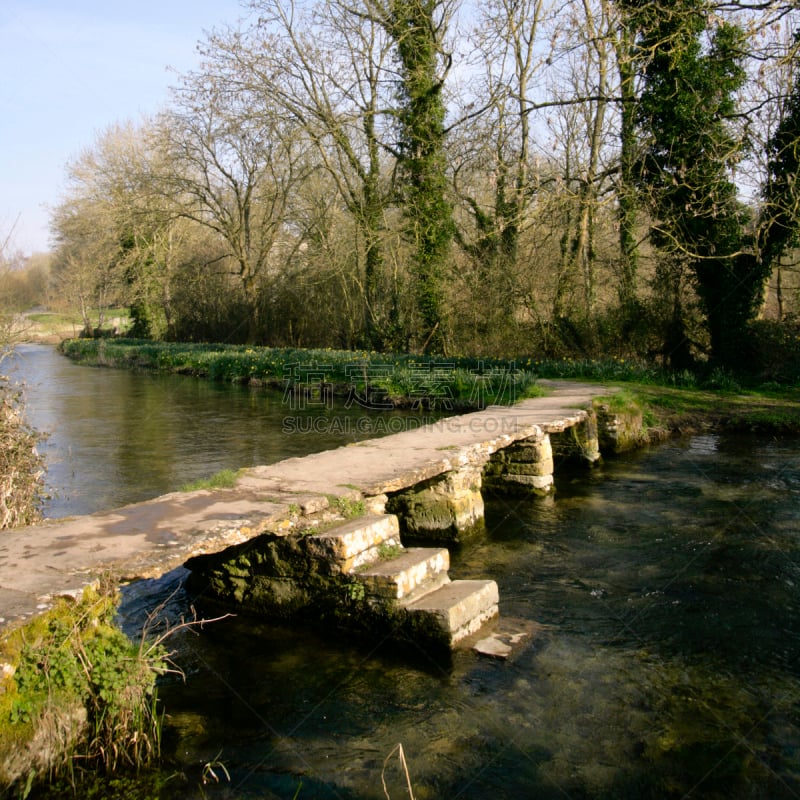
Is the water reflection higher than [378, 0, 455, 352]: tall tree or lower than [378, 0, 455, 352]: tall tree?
lower

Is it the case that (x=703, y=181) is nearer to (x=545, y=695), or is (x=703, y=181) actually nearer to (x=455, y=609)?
(x=455, y=609)

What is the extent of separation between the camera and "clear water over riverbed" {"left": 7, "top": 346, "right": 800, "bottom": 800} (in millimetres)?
3502

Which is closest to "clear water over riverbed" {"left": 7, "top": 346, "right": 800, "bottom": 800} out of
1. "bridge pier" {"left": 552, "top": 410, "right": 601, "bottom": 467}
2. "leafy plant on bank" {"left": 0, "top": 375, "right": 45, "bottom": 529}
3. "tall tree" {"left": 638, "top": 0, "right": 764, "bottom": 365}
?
"leafy plant on bank" {"left": 0, "top": 375, "right": 45, "bottom": 529}

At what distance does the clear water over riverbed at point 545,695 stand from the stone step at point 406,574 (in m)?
0.38

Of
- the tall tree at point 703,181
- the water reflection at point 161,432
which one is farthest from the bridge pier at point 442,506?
the tall tree at point 703,181

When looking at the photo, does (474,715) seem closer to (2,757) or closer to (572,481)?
(2,757)

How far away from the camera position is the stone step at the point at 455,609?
464 centimetres

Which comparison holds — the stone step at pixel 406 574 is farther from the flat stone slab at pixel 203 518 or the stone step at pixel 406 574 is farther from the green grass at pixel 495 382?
the green grass at pixel 495 382

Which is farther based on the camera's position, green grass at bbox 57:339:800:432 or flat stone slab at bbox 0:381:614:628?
green grass at bbox 57:339:800:432

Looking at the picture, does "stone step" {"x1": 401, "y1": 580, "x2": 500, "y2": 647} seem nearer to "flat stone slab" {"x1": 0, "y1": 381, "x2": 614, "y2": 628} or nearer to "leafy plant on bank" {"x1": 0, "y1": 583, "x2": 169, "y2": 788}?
"flat stone slab" {"x1": 0, "y1": 381, "x2": 614, "y2": 628}

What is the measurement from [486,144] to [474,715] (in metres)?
16.9

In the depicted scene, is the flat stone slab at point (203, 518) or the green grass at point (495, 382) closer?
the flat stone slab at point (203, 518)

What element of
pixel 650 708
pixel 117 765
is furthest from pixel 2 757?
pixel 650 708

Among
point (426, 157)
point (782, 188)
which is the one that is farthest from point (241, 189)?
point (782, 188)
